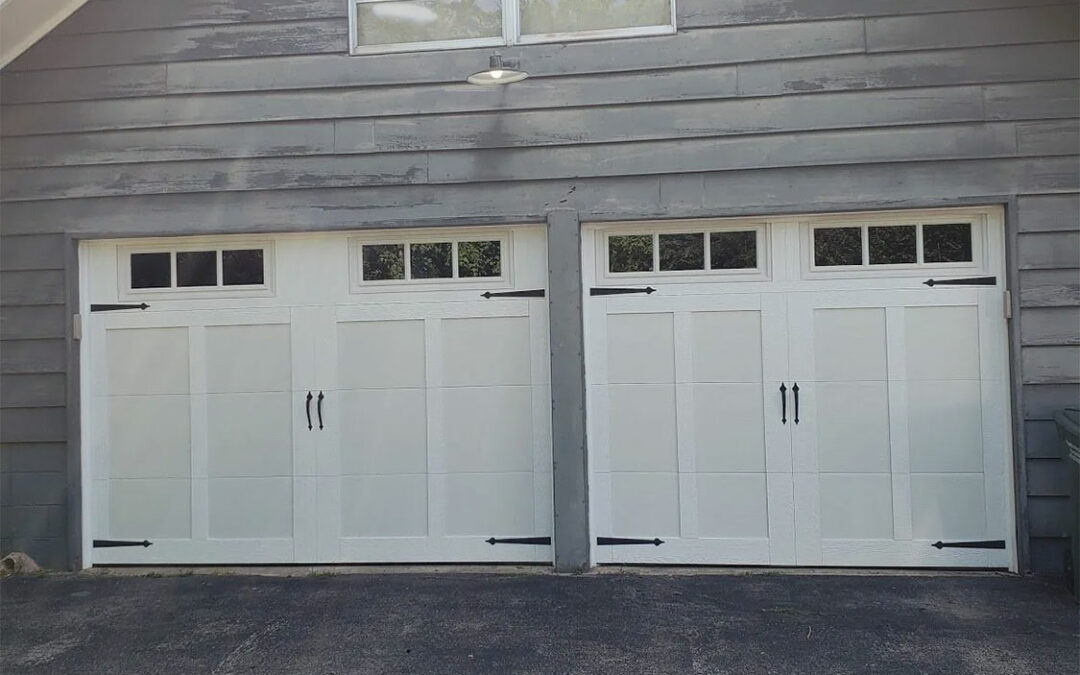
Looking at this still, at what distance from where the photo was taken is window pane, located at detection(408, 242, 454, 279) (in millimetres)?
4656

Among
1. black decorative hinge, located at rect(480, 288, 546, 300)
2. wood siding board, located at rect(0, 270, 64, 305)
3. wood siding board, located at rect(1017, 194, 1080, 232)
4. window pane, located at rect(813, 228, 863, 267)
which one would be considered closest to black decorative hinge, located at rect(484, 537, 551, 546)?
black decorative hinge, located at rect(480, 288, 546, 300)

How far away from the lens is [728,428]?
4480 millimetres

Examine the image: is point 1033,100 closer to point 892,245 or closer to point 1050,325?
point 892,245

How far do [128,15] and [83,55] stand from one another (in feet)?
1.15

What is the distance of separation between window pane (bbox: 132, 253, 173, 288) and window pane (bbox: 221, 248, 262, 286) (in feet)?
1.15

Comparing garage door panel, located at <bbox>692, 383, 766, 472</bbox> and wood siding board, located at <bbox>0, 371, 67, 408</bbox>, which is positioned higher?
wood siding board, located at <bbox>0, 371, 67, 408</bbox>

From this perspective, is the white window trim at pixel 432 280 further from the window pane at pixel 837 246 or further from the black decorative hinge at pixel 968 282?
the black decorative hinge at pixel 968 282

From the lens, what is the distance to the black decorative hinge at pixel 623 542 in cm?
449

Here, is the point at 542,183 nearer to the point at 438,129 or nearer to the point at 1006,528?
the point at 438,129

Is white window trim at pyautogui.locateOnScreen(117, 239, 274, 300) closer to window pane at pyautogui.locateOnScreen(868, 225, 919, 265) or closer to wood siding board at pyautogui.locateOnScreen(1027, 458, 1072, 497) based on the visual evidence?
window pane at pyautogui.locateOnScreen(868, 225, 919, 265)

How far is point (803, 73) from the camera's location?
4359 millimetres

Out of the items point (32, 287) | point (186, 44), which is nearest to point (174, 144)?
point (186, 44)

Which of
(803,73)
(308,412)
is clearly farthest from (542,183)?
(308,412)

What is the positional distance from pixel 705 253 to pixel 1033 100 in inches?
71.7
